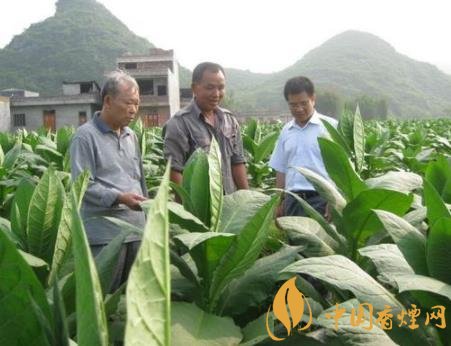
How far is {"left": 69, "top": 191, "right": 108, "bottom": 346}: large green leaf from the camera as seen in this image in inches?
19.1

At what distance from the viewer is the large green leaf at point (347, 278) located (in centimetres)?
90

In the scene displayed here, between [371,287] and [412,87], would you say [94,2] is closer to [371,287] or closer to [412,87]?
[412,87]

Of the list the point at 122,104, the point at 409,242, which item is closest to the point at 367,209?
the point at 409,242

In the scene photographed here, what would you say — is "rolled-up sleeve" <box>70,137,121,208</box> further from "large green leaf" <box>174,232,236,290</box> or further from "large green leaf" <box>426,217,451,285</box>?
"large green leaf" <box>426,217,451,285</box>

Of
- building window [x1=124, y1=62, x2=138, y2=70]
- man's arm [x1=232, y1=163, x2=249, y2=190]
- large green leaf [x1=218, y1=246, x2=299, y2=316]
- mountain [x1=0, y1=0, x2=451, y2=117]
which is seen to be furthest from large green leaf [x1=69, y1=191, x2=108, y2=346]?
mountain [x1=0, y1=0, x2=451, y2=117]

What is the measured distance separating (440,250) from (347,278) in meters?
0.18

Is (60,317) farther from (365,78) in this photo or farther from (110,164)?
(365,78)

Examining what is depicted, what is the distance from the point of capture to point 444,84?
10362 cm

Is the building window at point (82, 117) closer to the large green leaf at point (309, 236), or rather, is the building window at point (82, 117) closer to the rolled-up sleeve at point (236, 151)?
the rolled-up sleeve at point (236, 151)

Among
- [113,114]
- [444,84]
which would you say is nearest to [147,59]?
[113,114]

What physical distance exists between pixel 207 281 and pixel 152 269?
26.5 inches

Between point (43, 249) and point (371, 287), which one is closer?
point (371, 287)

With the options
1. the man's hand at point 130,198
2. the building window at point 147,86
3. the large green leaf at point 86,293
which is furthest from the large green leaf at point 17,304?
the building window at point 147,86

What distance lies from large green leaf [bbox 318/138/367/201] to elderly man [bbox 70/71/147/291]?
1.49 m
